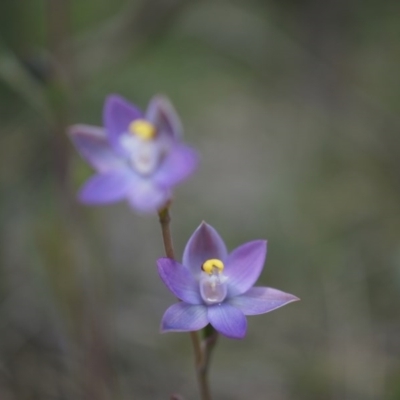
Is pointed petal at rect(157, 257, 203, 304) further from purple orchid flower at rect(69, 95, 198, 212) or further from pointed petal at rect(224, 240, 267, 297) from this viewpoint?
purple orchid flower at rect(69, 95, 198, 212)

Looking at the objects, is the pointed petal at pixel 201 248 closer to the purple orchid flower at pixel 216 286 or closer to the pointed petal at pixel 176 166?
the purple orchid flower at pixel 216 286

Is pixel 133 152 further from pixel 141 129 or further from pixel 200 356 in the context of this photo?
pixel 200 356

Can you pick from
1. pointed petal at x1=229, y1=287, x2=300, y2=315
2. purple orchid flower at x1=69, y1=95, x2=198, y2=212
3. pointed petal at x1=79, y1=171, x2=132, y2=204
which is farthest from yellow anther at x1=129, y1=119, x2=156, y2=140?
pointed petal at x1=229, y1=287, x2=300, y2=315

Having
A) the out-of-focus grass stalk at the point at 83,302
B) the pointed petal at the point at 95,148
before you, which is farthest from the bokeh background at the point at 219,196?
the pointed petal at the point at 95,148

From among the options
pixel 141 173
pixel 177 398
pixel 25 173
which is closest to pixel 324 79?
pixel 25 173

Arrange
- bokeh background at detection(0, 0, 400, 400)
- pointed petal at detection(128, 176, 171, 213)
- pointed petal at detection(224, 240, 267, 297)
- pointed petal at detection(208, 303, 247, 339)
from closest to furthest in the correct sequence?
pointed petal at detection(208, 303, 247, 339) → pointed petal at detection(224, 240, 267, 297) → pointed petal at detection(128, 176, 171, 213) → bokeh background at detection(0, 0, 400, 400)

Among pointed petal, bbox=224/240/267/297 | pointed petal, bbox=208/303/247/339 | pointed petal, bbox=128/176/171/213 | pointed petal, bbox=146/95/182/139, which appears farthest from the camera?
pointed petal, bbox=146/95/182/139

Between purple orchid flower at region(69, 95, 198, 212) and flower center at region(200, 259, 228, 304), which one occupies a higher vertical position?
purple orchid flower at region(69, 95, 198, 212)
